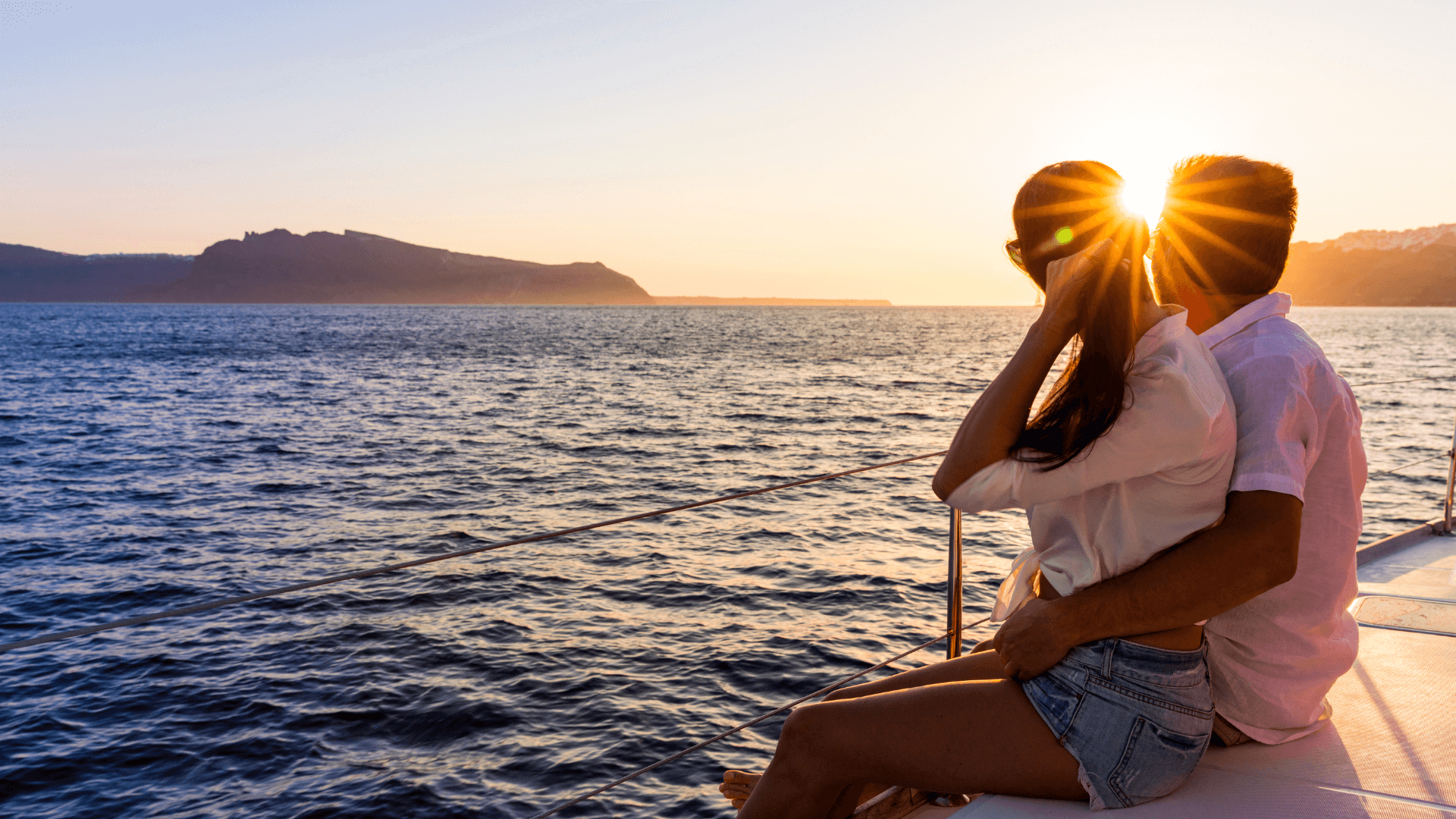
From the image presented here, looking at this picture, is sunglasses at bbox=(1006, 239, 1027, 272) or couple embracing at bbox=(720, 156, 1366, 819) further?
Result: sunglasses at bbox=(1006, 239, 1027, 272)

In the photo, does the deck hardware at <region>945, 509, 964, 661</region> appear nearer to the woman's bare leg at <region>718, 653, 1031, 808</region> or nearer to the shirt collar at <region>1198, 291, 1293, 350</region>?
the woman's bare leg at <region>718, 653, 1031, 808</region>

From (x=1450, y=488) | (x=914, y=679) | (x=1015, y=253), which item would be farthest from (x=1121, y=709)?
(x=1450, y=488)

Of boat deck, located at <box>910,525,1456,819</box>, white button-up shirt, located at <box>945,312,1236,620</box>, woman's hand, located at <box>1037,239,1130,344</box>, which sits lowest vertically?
boat deck, located at <box>910,525,1456,819</box>

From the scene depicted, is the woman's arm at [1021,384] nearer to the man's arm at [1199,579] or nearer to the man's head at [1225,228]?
the man's arm at [1199,579]

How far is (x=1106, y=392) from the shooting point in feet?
4.34

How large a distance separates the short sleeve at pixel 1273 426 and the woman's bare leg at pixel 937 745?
516mm

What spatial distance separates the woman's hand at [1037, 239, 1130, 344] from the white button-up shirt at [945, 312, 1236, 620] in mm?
108

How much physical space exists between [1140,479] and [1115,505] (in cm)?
6

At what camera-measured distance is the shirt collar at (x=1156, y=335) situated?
134 cm

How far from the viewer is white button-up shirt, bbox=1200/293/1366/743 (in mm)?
1442

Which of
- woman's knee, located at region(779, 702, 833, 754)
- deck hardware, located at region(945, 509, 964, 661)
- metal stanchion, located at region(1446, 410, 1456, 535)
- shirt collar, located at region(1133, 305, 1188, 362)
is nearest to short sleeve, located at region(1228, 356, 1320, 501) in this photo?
shirt collar, located at region(1133, 305, 1188, 362)

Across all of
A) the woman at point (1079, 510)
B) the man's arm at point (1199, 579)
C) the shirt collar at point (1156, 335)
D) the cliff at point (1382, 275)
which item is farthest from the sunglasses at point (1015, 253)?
the cliff at point (1382, 275)

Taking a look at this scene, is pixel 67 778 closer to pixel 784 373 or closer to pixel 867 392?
pixel 867 392

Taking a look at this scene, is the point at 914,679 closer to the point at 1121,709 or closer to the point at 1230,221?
the point at 1121,709
